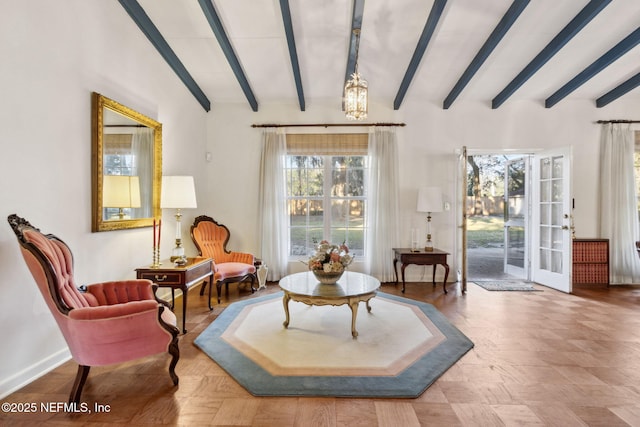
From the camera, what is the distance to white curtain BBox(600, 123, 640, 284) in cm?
492

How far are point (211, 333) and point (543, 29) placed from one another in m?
4.72

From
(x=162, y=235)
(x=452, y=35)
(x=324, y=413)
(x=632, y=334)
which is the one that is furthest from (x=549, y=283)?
(x=162, y=235)

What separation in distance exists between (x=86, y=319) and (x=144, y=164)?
6.93 ft

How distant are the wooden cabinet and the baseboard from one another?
6.28 meters

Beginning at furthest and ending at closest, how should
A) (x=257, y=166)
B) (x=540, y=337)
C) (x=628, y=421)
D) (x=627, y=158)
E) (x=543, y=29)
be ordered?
(x=257, y=166), (x=627, y=158), (x=543, y=29), (x=540, y=337), (x=628, y=421)

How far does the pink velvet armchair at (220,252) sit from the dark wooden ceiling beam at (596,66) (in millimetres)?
5058

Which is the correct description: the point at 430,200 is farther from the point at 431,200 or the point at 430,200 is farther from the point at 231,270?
the point at 231,270

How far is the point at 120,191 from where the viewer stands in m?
3.15

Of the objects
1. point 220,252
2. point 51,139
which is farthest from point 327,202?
point 51,139

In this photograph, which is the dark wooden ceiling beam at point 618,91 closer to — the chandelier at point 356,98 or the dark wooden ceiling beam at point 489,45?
the dark wooden ceiling beam at point 489,45

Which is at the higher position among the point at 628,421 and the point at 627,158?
the point at 627,158

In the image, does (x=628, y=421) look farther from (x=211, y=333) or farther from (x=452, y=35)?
(x=452, y=35)

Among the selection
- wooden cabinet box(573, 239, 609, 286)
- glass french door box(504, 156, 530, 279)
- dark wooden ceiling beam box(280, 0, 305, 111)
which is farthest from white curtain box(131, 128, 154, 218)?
wooden cabinet box(573, 239, 609, 286)

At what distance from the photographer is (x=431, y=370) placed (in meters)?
2.40
